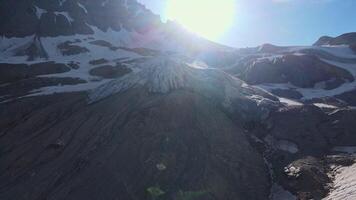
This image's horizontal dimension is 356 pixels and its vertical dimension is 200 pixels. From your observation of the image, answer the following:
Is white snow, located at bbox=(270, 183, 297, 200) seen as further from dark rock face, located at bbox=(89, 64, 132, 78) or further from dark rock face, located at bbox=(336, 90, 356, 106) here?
dark rock face, located at bbox=(89, 64, 132, 78)

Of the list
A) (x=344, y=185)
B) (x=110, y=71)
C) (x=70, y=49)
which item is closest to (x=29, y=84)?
(x=110, y=71)

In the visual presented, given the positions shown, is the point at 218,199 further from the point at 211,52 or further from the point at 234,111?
the point at 211,52

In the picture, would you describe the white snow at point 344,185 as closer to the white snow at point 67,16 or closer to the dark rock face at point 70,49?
the dark rock face at point 70,49

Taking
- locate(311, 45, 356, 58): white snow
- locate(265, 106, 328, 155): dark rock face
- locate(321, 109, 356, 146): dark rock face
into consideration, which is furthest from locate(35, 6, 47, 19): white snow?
locate(321, 109, 356, 146): dark rock face

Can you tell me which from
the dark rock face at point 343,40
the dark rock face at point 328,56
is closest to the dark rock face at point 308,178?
the dark rock face at point 328,56

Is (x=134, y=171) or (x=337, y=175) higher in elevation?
(x=337, y=175)

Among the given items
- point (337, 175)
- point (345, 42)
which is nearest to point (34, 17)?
point (345, 42)
